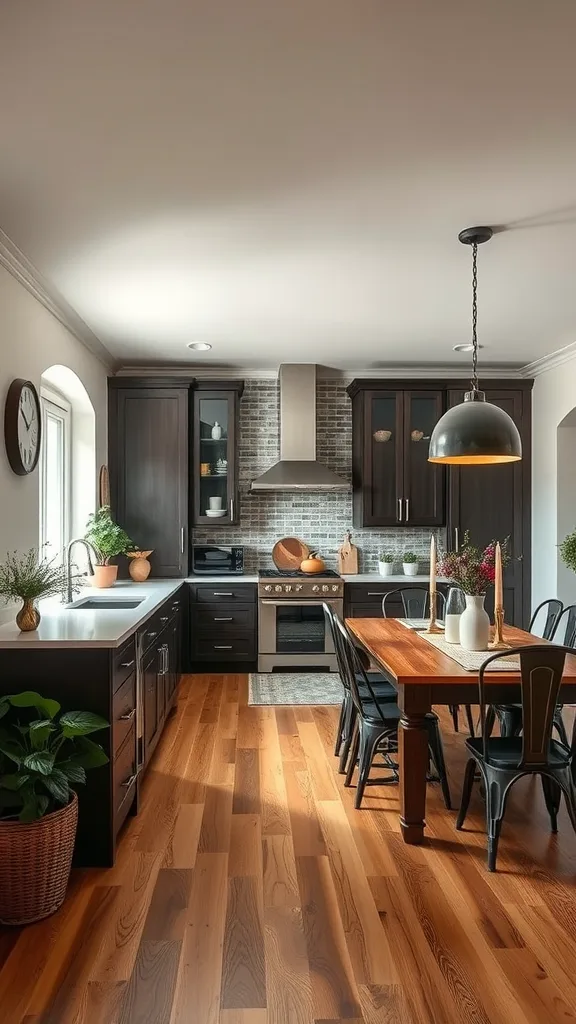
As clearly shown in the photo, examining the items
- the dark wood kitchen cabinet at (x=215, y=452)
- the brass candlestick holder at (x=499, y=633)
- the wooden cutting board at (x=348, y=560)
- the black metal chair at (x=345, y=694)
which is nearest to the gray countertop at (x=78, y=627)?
the black metal chair at (x=345, y=694)

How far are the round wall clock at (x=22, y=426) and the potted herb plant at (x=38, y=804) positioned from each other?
4.68ft

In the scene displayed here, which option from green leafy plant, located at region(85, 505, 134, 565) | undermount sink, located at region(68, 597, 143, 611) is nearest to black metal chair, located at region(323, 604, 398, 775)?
undermount sink, located at region(68, 597, 143, 611)

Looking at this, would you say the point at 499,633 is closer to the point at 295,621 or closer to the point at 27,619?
the point at 27,619

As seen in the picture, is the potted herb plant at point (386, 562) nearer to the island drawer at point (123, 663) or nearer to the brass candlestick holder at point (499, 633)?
the brass candlestick holder at point (499, 633)

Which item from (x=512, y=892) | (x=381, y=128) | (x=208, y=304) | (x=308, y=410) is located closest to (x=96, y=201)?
(x=381, y=128)

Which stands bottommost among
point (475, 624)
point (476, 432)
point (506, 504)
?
point (475, 624)

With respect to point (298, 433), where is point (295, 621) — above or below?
below

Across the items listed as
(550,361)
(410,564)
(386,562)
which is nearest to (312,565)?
(386,562)

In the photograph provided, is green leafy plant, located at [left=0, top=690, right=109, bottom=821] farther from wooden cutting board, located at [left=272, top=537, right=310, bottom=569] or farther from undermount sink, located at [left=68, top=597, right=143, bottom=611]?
wooden cutting board, located at [left=272, top=537, right=310, bottom=569]

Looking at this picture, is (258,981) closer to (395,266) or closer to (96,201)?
(96,201)

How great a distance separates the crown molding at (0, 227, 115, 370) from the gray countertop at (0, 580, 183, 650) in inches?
69.2

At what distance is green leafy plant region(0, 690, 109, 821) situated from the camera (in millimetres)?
2453

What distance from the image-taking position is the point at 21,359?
12.5ft

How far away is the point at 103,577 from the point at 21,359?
6.32ft
